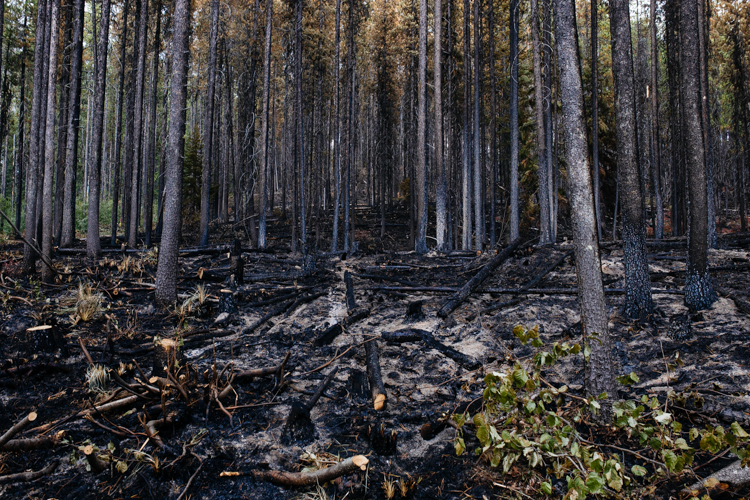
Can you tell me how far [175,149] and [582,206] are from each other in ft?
21.6

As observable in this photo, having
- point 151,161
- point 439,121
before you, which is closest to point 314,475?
point 439,121

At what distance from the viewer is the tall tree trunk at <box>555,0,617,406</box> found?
3961mm

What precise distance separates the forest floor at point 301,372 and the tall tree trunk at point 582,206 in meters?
0.53

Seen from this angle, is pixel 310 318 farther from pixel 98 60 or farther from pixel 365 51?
pixel 365 51

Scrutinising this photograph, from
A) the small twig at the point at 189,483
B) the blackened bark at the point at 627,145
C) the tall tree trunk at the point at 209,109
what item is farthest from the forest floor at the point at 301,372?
the tall tree trunk at the point at 209,109

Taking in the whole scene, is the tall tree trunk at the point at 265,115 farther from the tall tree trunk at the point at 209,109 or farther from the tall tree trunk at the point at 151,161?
the tall tree trunk at the point at 151,161

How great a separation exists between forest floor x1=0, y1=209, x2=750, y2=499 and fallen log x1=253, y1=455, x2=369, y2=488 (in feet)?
0.22

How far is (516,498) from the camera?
2.99 metres

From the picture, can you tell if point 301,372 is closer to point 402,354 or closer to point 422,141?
point 402,354

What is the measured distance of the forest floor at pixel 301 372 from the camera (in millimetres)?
3455

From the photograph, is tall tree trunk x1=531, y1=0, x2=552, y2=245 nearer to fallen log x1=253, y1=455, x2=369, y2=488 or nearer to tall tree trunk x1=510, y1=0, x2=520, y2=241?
tall tree trunk x1=510, y1=0, x2=520, y2=241

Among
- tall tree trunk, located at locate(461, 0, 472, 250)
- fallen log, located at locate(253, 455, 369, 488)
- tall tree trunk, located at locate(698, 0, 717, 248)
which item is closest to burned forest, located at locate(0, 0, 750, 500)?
fallen log, located at locate(253, 455, 369, 488)

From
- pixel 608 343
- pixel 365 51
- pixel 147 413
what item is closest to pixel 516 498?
pixel 608 343

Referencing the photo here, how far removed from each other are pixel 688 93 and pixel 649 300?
3.31 metres
